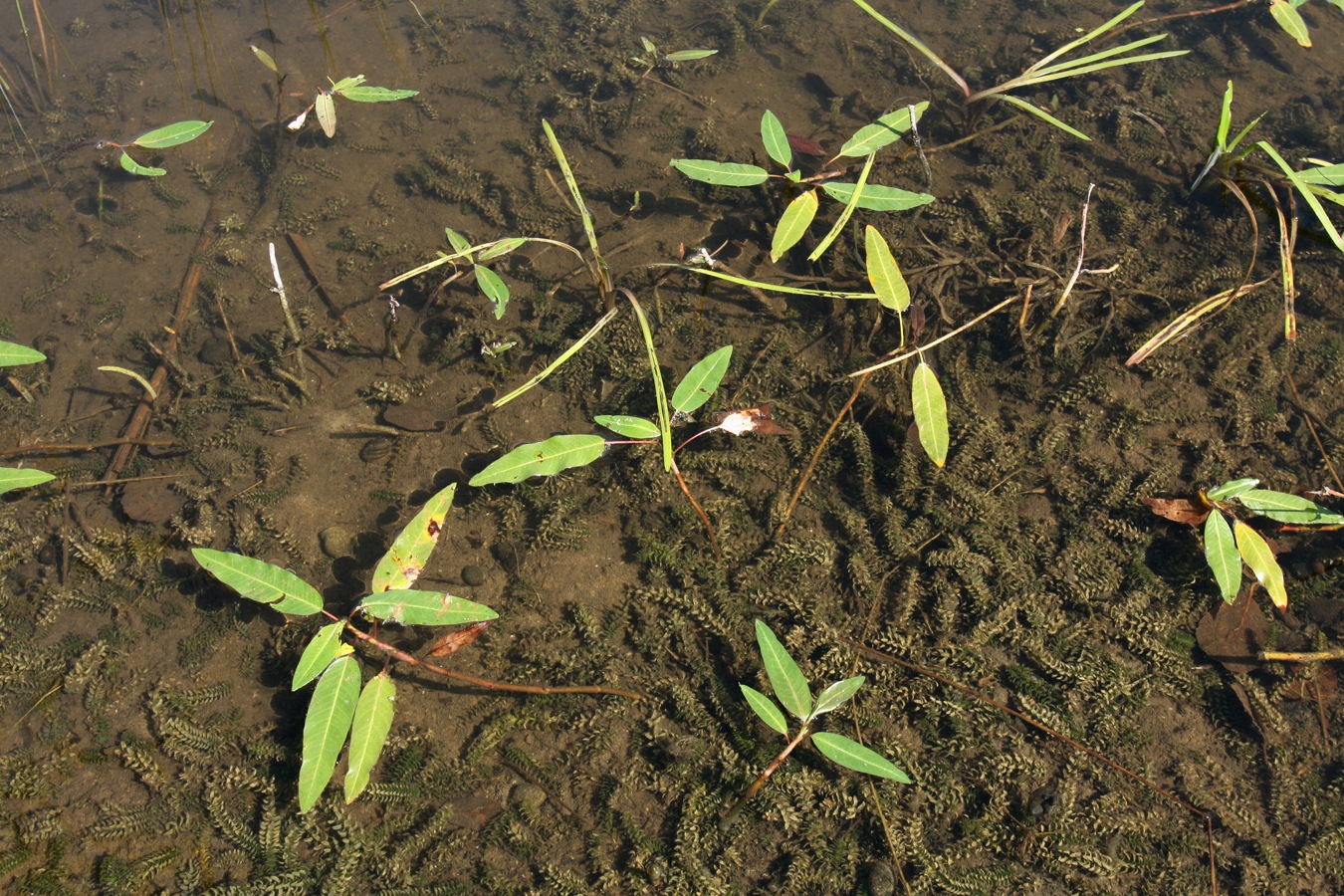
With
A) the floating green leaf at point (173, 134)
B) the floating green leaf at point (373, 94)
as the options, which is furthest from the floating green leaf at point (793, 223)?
the floating green leaf at point (173, 134)

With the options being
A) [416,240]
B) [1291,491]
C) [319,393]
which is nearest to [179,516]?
[319,393]

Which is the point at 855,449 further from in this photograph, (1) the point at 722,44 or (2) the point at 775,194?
(1) the point at 722,44

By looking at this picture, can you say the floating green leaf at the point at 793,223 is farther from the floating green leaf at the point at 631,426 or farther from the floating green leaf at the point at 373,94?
the floating green leaf at the point at 373,94

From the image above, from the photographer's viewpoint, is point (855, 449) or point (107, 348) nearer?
point (855, 449)

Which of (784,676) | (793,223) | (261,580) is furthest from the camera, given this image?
(793,223)

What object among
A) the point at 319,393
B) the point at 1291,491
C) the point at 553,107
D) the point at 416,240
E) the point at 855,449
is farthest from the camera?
the point at 553,107

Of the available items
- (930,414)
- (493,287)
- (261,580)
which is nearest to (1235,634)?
(930,414)

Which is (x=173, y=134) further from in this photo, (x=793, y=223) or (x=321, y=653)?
(x=793, y=223)
